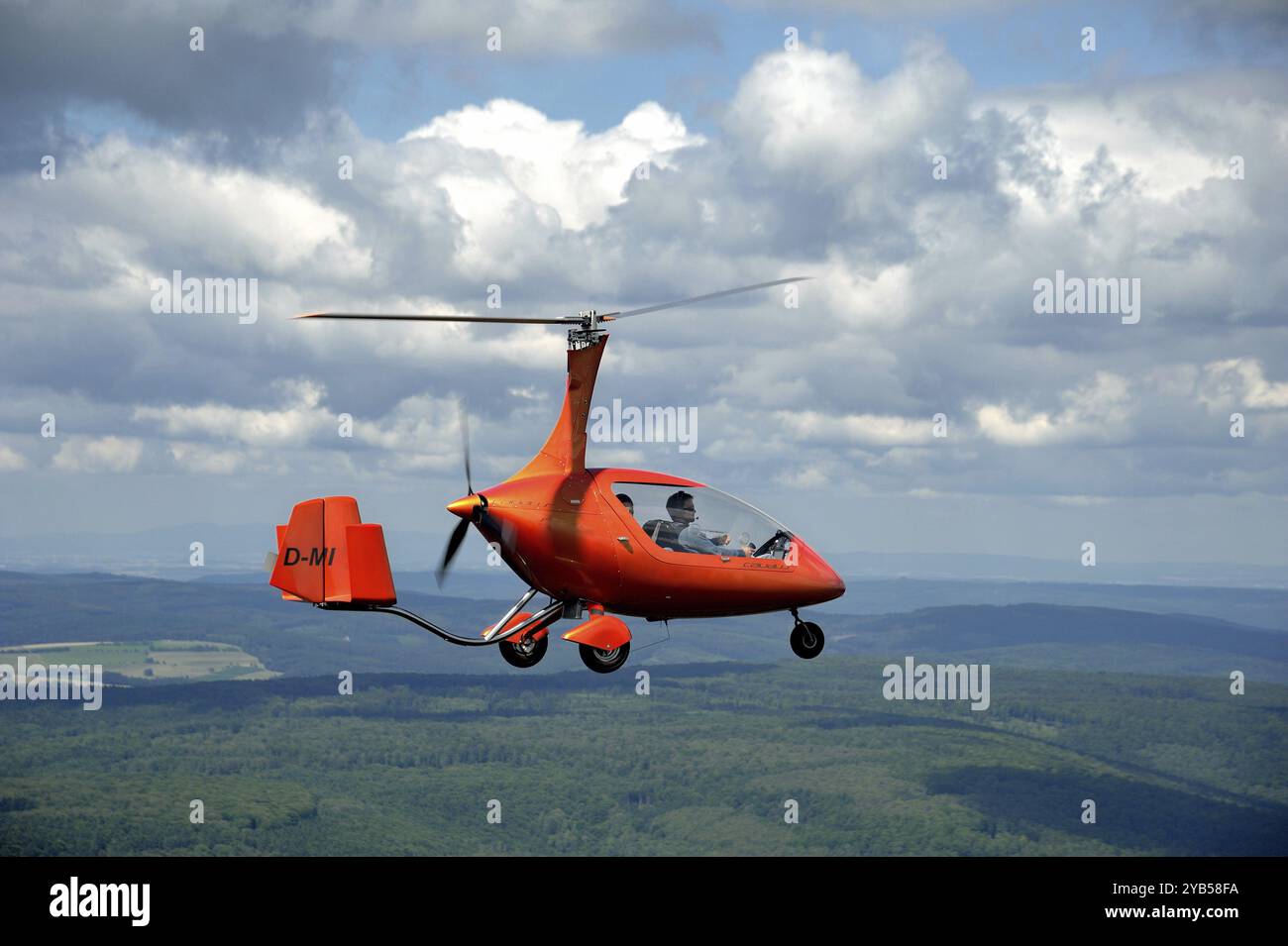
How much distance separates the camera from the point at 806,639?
3728 cm

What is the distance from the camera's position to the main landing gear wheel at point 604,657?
3556 cm

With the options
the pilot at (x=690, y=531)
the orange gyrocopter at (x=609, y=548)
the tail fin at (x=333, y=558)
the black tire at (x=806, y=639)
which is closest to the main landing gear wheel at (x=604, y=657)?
the orange gyrocopter at (x=609, y=548)

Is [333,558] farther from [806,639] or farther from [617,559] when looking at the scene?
[806,639]

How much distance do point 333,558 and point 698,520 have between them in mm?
10235

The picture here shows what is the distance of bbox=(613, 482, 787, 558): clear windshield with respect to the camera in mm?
36906

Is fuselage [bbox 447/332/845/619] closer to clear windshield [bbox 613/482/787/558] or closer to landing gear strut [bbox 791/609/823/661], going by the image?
clear windshield [bbox 613/482/787/558]

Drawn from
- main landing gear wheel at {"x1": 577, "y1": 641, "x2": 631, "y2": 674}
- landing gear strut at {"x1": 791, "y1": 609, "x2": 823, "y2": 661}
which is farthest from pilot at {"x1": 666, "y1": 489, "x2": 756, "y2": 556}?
main landing gear wheel at {"x1": 577, "y1": 641, "x2": 631, "y2": 674}

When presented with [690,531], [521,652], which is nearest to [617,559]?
[690,531]
